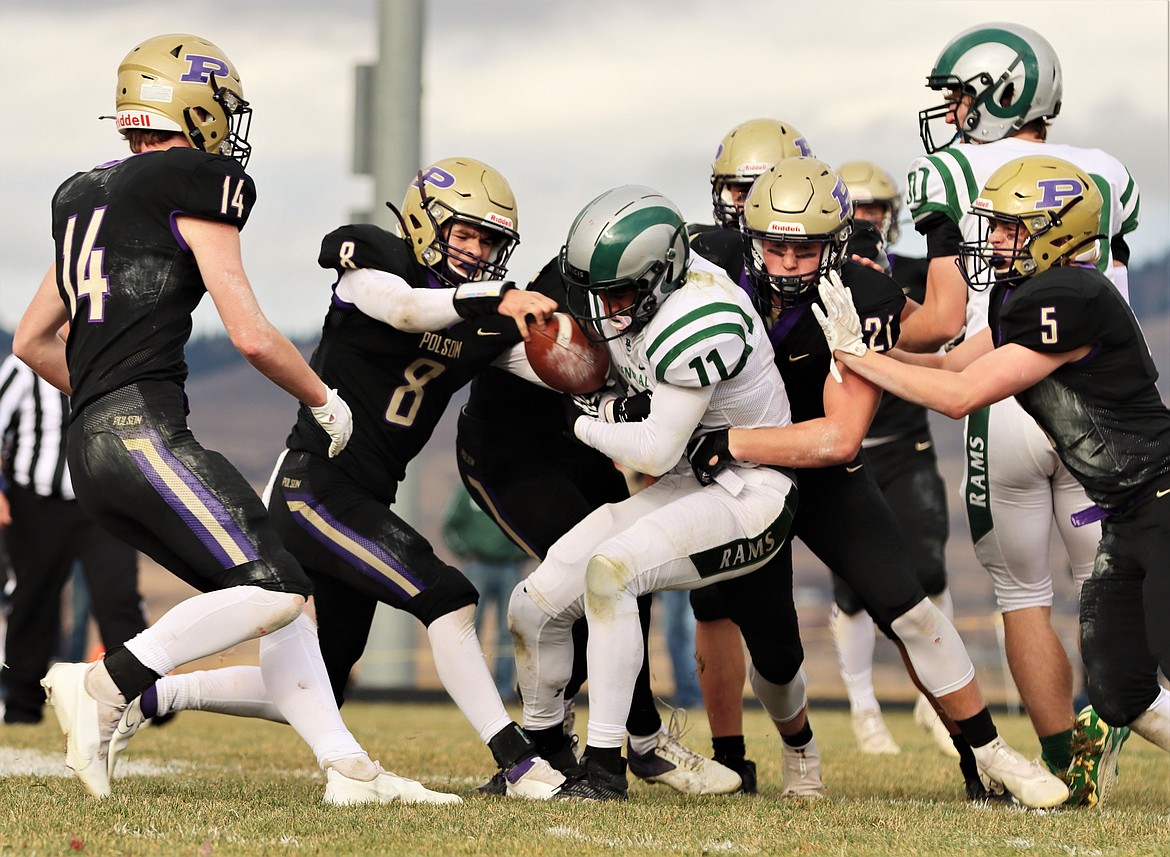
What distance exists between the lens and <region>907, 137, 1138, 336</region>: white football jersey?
190 inches

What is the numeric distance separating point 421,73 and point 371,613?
6989 mm

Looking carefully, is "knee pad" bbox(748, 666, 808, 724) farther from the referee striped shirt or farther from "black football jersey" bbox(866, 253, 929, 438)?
the referee striped shirt

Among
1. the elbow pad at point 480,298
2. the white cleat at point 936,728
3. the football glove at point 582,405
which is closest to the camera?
the elbow pad at point 480,298

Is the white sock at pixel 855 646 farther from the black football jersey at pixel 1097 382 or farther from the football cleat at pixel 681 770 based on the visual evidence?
the black football jersey at pixel 1097 382

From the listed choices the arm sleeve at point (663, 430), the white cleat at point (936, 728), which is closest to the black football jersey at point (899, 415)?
the white cleat at point (936, 728)

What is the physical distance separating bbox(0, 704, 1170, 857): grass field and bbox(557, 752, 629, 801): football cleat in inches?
4.0

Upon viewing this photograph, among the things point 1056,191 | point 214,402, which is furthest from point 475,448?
point 214,402

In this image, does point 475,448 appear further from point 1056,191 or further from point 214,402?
point 214,402

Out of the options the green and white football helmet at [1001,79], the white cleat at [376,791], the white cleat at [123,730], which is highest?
the green and white football helmet at [1001,79]

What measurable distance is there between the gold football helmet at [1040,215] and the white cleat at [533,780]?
1849 millimetres

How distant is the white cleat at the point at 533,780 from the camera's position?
4.31m

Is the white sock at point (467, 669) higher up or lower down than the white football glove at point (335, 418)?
lower down

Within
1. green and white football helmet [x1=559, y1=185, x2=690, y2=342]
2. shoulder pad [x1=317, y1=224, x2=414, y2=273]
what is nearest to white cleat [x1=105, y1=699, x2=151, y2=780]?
shoulder pad [x1=317, y1=224, x2=414, y2=273]

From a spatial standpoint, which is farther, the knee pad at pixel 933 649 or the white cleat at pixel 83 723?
the knee pad at pixel 933 649
